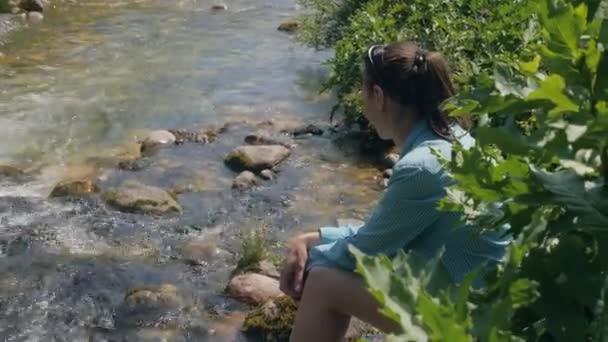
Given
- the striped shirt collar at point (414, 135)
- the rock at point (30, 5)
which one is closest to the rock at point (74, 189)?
the striped shirt collar at point (414, 135)

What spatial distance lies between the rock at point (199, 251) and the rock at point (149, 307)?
57 cm

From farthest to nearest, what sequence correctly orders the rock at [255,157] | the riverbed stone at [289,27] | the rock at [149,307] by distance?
1. the riverbed stone at [289,27]
2. the rock at [255,157]
3. the rock at [149,307]

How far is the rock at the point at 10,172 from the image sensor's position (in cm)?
827

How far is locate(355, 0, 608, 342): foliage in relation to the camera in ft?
3.57

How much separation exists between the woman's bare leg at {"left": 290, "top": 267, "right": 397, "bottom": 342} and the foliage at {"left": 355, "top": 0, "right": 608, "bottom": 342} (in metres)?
1.90

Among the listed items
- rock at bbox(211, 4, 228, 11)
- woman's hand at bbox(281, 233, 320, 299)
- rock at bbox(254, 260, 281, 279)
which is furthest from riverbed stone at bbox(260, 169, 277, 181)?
rock at bbox(211, 4, 228, 11)

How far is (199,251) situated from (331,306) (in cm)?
336

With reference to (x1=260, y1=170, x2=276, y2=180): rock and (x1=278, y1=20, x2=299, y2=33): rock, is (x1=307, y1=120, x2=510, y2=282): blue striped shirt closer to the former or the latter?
(x1=260, y1=170, x2=276, y2=180): rock

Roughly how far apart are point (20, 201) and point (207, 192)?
149 cm

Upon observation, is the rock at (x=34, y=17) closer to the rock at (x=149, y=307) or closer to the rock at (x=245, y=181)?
the rock at (x=245, y=181)

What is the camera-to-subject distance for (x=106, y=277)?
20.0ft

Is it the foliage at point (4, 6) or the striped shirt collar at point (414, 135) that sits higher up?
the striped shirt collar at point (414, 135)

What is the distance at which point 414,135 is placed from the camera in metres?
3.25

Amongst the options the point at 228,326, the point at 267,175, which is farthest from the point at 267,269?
the point at 267,175
